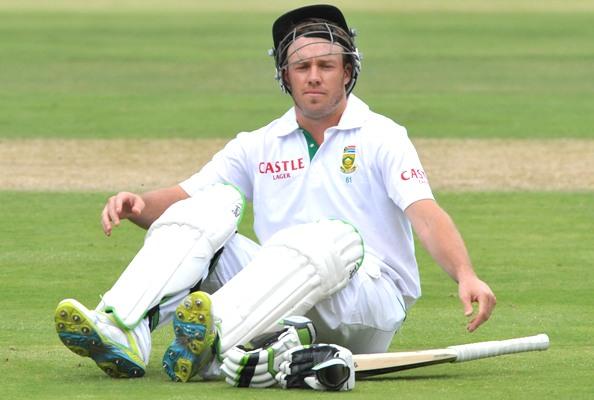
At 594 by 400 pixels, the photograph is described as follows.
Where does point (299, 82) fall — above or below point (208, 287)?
above

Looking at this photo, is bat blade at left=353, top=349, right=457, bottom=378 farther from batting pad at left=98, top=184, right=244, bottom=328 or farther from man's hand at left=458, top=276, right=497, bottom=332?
batting pad at left=98, top=184, right=244, bottom=328

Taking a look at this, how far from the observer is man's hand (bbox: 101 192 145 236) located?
19.5ft

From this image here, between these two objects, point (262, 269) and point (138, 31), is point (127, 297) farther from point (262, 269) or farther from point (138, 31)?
point (138, 31)

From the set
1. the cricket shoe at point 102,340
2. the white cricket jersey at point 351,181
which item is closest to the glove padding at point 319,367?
the cricket shoe at point 102,340

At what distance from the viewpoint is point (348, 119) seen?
6.25 meters

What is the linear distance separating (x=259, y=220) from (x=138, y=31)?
29.9 metres

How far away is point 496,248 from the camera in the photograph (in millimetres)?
10461

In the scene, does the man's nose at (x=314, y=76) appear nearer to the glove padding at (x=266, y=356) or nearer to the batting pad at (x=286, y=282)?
the batting pad at (x=286, y=282)

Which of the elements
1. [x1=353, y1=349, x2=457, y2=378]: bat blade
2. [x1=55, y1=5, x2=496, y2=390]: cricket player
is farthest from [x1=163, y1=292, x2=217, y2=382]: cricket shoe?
[x1=353, y1=349, x2=457, y2=378]: bat blade

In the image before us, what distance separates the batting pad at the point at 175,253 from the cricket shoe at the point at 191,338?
0.65ft

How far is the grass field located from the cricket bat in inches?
2.7

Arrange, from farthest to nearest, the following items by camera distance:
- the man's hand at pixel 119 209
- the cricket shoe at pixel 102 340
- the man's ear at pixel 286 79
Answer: the man's ear at pixel 286 79, the man's hand at pixel 119 209, the cricket shoe at pixel 102 340

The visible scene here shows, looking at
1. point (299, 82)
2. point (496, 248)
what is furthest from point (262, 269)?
point (496, 248)

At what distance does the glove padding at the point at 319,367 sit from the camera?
5.46 m
